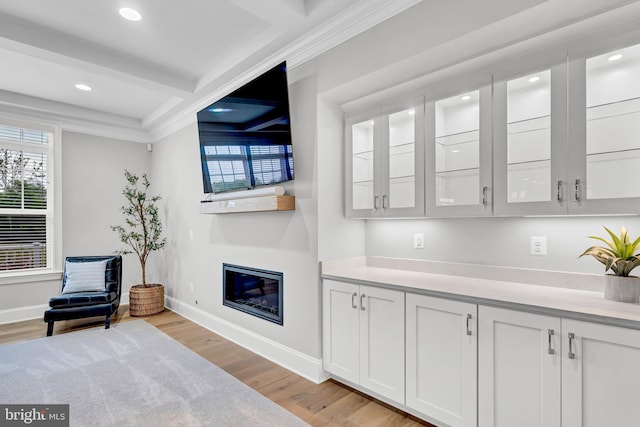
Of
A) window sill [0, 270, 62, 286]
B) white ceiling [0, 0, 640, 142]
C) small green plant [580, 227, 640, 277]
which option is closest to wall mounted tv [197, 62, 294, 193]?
white ceiling [0, 0, 640, 142]

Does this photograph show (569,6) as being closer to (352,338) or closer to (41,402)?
(352,338)

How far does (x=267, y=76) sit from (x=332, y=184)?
1.09 m

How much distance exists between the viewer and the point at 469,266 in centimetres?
229

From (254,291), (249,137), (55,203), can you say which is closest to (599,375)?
(254,291)

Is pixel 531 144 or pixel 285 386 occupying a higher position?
pixel 531 144

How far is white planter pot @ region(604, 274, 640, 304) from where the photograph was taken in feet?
5.13

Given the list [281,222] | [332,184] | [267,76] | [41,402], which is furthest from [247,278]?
[267,76]

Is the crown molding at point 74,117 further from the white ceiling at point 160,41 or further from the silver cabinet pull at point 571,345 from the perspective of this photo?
the silver cabinet pull at point 571,345

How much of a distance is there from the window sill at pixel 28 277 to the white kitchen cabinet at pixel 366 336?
13.7ft

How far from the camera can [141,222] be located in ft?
16.6

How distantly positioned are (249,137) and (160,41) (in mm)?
1132

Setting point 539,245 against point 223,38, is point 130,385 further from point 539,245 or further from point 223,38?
point 539,245

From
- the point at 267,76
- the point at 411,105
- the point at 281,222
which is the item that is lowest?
the point at 281,222

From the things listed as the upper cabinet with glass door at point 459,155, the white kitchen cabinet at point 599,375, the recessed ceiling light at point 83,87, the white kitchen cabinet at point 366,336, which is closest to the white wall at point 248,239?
the white kitchen cabinet at point 366,336
